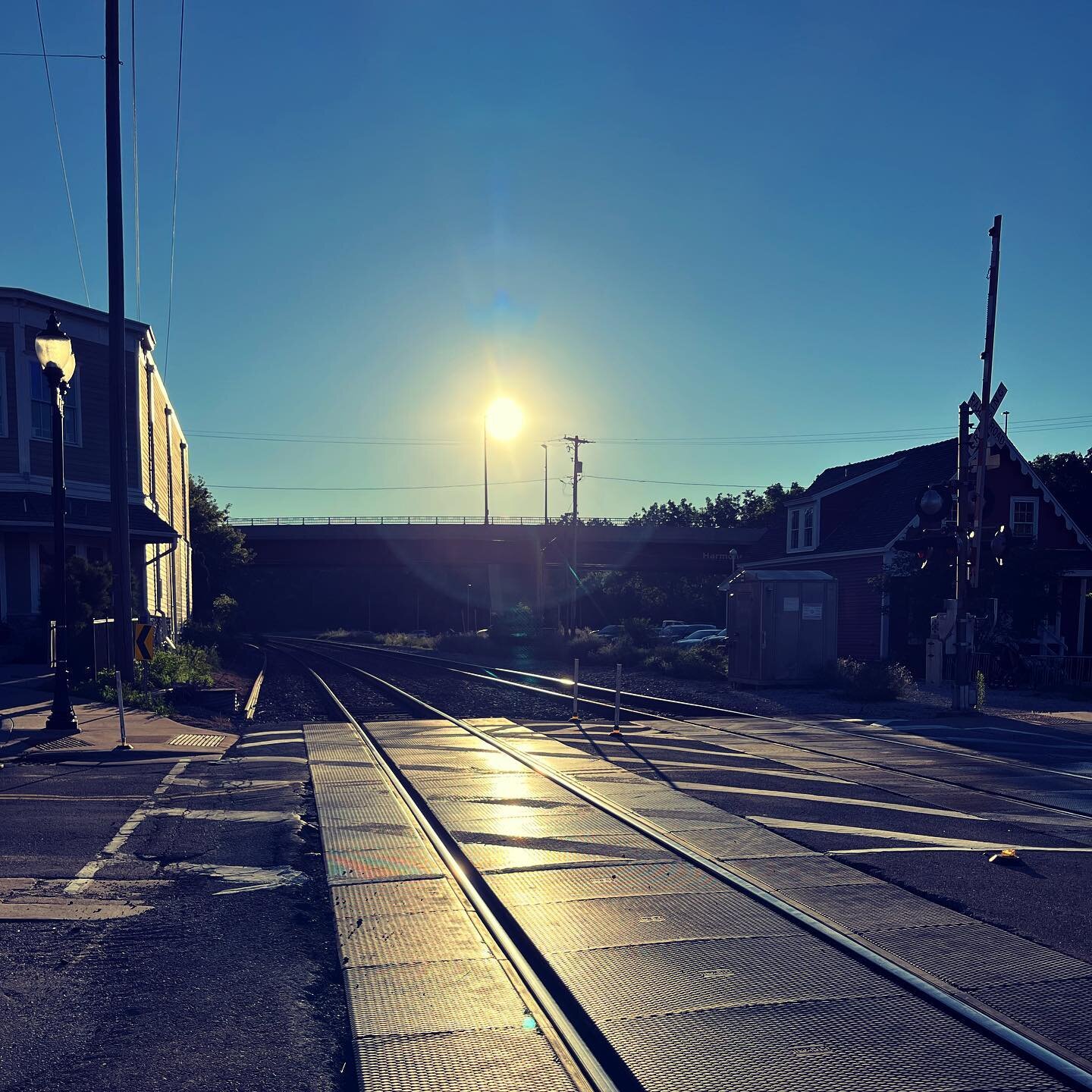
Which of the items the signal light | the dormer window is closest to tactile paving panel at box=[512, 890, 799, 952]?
the signal light

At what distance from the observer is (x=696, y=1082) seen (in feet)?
13.2

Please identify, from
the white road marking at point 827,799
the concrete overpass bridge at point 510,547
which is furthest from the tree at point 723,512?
the white road marking at point 827,799

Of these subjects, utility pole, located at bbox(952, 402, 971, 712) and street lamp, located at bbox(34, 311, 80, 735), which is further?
utility pole, located at bbox(952, 402, 971, 712)

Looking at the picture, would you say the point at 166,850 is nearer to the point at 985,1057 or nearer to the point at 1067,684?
the point at 985,1057

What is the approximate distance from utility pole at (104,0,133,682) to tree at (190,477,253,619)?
3423 centimetres

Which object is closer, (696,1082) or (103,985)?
(696,1082)

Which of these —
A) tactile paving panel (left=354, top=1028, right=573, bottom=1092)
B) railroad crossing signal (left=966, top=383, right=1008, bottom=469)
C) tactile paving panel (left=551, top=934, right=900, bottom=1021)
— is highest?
railroad crossing signal (left=966, top=383, right=1008, bottom=469)

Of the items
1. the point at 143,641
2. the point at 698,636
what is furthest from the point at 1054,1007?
the point at 698,636

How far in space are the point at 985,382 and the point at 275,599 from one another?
99.6 metres

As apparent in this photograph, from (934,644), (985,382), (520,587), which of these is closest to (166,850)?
(934,644)

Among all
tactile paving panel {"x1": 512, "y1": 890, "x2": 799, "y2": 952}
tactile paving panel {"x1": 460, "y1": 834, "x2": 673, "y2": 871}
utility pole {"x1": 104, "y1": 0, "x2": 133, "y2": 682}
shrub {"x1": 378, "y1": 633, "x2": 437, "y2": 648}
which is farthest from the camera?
shrub {"x1": 378, "y1": 633, "x2": 437, "y2": 648}

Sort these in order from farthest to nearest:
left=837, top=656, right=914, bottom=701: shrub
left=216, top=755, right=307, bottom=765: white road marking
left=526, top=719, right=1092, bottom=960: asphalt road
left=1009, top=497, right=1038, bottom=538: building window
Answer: left=1009, top=497, right=1038, bottom=538: building window → left=837, top=656, right=914, bottom=701: shrub → left=216, top=755, right=307, bottom=765: white road marking → left=526, top=719, right=1092, bottom=960: asphalt road

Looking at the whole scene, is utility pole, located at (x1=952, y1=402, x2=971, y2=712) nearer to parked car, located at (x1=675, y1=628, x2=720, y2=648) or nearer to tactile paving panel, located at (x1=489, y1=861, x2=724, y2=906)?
tactile paving panel, located at (x1=489, y1=861, x2=724, y2=906)

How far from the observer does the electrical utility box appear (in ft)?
80.3
